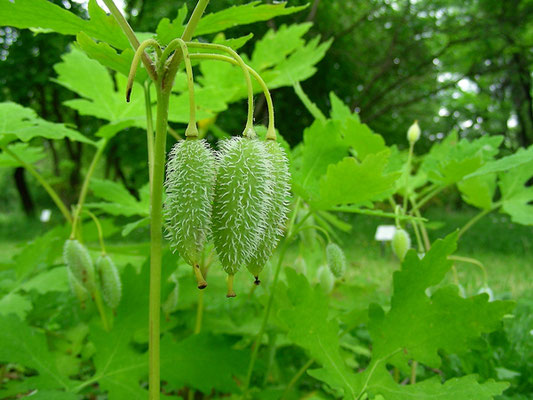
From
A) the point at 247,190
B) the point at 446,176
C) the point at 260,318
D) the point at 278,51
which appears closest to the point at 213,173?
the point at 247,190

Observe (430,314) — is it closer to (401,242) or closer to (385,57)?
(401,242)

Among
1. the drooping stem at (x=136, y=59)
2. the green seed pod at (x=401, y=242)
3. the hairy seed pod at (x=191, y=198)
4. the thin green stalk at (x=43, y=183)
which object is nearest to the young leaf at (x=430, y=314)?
the green seed pod at (x=401, y=242)

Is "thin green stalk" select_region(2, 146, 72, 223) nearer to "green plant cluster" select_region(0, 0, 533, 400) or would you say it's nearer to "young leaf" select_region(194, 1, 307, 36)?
"green plant cluster" select_region(0, 0, 533, 400)

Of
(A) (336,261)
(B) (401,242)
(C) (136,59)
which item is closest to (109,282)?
(A) (336,261)

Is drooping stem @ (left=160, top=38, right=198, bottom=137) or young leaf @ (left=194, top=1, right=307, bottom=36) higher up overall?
young leaf @ (left=194, top=1, right=307, bottom=36)

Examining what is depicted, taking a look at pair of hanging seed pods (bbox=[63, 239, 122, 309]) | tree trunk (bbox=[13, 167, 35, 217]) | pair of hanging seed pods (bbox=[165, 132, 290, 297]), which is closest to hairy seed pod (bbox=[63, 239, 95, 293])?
pair of hanging seed pods (bbox=[63, 239, 122, 309])

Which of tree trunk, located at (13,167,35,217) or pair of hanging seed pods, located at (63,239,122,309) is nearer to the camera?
pair of hanging seed pods, located at (63,239,122,309)

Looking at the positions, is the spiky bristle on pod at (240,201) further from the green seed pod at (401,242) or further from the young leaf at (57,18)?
the green seed pod at (401,242)
